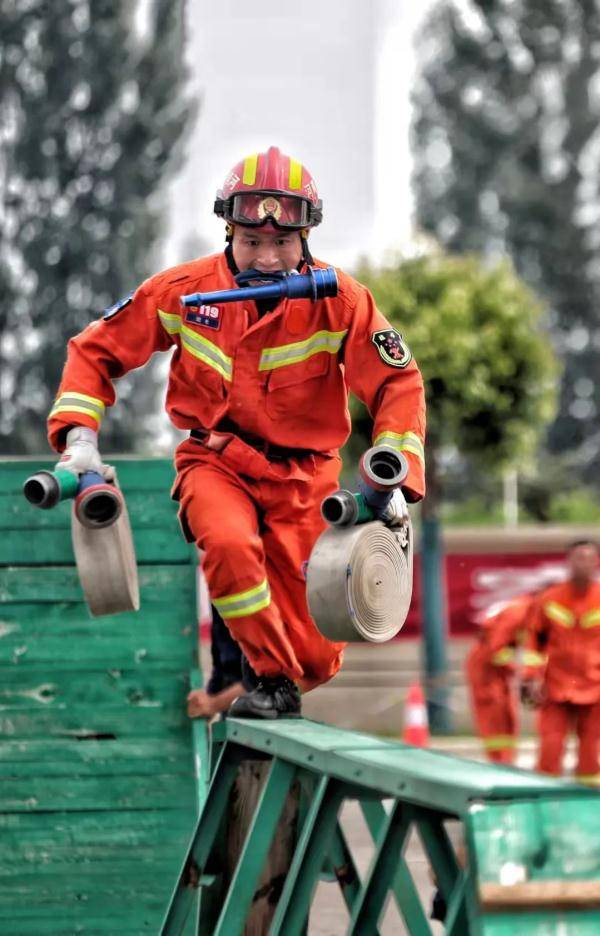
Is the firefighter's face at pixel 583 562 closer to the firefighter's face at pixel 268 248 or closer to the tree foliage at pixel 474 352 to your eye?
the firefighter's face at pixel 268 248

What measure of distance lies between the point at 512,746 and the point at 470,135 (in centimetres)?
3704

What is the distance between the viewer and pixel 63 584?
21.1 ft

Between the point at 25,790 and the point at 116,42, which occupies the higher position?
the point at 116,42

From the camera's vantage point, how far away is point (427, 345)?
19.6m

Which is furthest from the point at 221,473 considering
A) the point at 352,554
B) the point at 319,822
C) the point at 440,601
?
the point at 440,601

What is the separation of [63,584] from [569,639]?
5982 mm

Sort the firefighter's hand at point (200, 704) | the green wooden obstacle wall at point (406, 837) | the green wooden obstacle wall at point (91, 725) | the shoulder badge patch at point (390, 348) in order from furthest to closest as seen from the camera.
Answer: the green wooden obstacle wall at point (91, 725), the firefighter's hand at point (200, 704), the shoulder badge patch at point (390, 348), the green wooden obstacle wall at point (406, 837)

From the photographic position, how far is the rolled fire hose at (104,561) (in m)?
4.84

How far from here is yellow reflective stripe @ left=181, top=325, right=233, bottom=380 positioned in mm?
5020

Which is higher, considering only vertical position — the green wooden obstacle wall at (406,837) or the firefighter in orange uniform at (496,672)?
the green wooden obstacle wall at (406,837)

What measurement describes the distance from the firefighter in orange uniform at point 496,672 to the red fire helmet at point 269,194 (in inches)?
279

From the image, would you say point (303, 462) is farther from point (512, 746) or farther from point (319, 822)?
point (512, 746)

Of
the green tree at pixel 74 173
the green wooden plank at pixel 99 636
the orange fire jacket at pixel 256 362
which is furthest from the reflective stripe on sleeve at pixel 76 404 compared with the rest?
the green tree at pixel 74 173

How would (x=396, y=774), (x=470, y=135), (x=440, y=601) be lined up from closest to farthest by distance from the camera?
(x=396, y=774), (x=440, y=601), (x=470, y=135)
